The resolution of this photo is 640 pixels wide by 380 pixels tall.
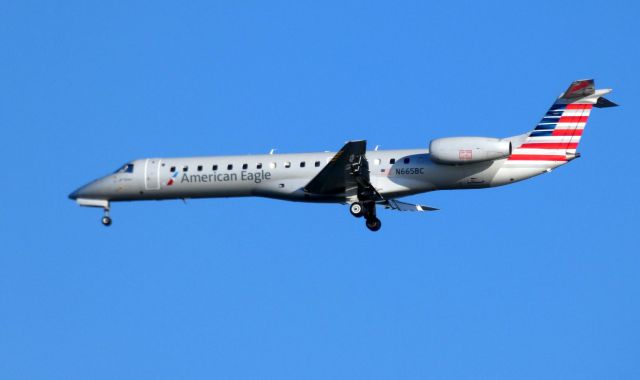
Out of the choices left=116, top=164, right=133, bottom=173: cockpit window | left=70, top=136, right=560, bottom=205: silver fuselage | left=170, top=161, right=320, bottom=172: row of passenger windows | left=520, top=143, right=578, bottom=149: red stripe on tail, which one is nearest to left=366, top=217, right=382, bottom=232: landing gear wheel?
left=70, top=136, right=560, bottom=205: silver fuselage

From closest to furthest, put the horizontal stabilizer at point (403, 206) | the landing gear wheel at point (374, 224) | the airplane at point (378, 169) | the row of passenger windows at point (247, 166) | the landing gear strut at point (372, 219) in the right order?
1. the airplane at point (378, 169)
2. the landing gear strut at point (372, 219)
3. the row of passenger windows at point (247, 166)
4. the landing gear wheel at point (374, 224)
5. the horizontal stabilizer at point (403, 206)

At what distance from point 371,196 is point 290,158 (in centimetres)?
308

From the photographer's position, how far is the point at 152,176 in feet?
124

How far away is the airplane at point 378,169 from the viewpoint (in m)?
34.2

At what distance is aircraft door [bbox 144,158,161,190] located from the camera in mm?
37844

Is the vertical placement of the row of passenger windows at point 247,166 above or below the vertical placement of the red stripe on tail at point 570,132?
below

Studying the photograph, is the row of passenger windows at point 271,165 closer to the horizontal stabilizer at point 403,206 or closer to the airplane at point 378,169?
the airplane at point 378,169

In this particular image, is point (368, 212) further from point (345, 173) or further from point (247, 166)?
point (247, 166)

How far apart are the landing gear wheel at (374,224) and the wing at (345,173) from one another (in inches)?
61.2

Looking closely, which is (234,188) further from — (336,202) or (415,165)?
(415,165)

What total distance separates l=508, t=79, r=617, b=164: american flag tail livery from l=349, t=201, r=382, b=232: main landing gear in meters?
4.72

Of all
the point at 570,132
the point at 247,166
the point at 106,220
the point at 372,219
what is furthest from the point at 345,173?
the point at 106,220

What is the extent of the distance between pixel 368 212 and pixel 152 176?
761 cm

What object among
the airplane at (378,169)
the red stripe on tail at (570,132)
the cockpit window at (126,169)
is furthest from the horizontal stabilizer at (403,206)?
the cockpit window at (126,169)
